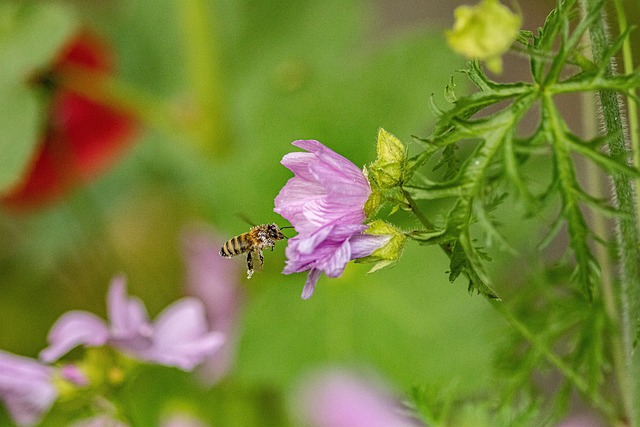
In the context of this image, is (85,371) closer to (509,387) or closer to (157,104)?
(509,387)

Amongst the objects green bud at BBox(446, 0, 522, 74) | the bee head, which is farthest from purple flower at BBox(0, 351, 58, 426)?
green bud at BBox(446, 0, 522, 74)

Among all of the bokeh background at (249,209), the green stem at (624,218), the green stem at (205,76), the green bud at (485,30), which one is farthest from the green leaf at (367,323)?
the green bud at (485,30)

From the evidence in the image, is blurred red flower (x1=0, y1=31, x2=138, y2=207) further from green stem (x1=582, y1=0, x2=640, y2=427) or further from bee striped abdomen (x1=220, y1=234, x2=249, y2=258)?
green stem (x1=582, y1=0, x2=640, y2=427)

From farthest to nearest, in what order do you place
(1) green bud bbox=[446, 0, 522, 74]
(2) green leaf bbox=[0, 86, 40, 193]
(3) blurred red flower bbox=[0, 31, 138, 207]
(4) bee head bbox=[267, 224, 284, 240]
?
(3) blurred red flower bbox=[0, 31, 138, 207] < (2) green leaf bbox=[0, 86, 40, 193] < (4) bee head bbox=[267, 224, 284, 240] < (1) green bud bbox=[446, 0, 522, 74]

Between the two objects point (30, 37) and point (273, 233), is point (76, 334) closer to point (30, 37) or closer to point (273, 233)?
point (273, 233)

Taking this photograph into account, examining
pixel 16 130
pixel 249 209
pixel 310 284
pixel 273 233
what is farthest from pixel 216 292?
pixel 310 284

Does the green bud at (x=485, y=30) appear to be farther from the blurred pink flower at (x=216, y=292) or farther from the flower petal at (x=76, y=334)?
the blurred pink flower at (x=216, y=292)
